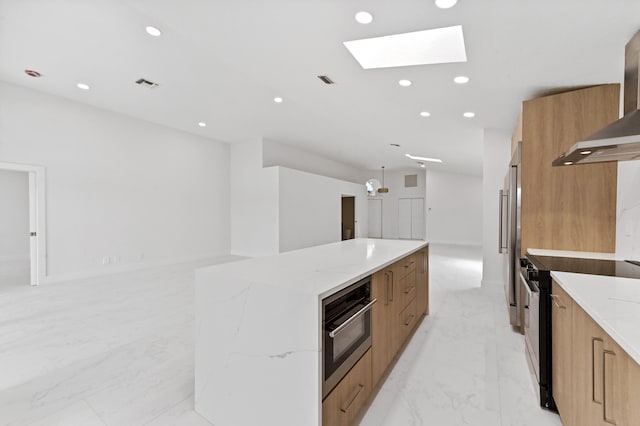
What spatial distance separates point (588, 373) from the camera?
1.23 m

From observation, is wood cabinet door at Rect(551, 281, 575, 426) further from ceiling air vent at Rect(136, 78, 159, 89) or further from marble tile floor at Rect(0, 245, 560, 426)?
ceiling air vent at Rect(136, 78, 159, 89)

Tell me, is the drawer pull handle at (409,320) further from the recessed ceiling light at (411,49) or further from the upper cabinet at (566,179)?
the recessed ceiling light at (411,49)

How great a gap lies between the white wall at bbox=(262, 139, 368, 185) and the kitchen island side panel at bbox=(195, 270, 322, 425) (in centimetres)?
655

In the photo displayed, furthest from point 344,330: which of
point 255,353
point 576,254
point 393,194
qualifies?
point 393,194

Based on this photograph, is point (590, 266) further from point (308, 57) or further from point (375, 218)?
point (375, 218)

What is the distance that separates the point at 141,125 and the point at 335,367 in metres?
6.90

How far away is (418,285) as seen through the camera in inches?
122

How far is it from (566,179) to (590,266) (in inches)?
43.8

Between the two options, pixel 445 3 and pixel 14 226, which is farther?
pixel 14 226

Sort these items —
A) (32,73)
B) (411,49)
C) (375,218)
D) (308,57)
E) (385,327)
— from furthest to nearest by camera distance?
(375,218), (32,73), (308,57), (411,49), (385,327)

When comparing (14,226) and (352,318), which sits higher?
(14,226)

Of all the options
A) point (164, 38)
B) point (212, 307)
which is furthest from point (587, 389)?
point (164, 38)

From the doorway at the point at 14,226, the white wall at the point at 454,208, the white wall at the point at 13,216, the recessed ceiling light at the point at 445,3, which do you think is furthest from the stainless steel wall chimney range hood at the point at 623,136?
the white wall at the point at 13,216

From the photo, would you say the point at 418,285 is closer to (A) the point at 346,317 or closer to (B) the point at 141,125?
(A) the point at 346,317
